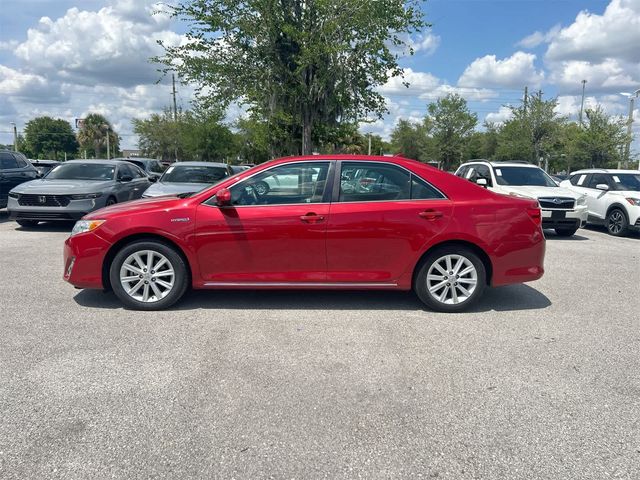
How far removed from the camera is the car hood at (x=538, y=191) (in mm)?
10439

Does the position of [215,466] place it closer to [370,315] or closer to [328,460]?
[328,460]

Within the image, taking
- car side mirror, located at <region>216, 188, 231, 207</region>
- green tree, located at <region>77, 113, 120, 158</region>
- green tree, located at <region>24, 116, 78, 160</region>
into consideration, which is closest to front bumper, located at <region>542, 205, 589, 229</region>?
car side mirror, located at <region>216, 188, 231, 207</region>

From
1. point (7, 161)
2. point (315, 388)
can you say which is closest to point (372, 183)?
point (315, 388)

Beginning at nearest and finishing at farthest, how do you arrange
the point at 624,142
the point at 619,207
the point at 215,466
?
the point at 215,466
the point at 619,207
the point at 624,142

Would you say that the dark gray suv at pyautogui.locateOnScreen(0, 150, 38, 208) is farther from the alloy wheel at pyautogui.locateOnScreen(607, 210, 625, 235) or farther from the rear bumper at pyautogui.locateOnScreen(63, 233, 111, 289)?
the alloy wheel at pyautogui.locateOnScreen(607, 210, 625, 235)

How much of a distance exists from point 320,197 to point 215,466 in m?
2.99

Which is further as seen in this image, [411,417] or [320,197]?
[320,197]

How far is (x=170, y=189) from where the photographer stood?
985cm

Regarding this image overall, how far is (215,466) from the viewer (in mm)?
2523

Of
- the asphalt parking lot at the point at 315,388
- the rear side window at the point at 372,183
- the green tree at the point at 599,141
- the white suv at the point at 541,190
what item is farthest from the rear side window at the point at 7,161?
the green tree at the point at 599,141

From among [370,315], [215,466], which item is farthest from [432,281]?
[215,466]

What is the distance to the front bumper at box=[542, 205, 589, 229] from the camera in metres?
10.3

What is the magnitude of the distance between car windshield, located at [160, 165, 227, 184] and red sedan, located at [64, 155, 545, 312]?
5.77m

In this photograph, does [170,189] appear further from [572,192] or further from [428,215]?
[572,192]
